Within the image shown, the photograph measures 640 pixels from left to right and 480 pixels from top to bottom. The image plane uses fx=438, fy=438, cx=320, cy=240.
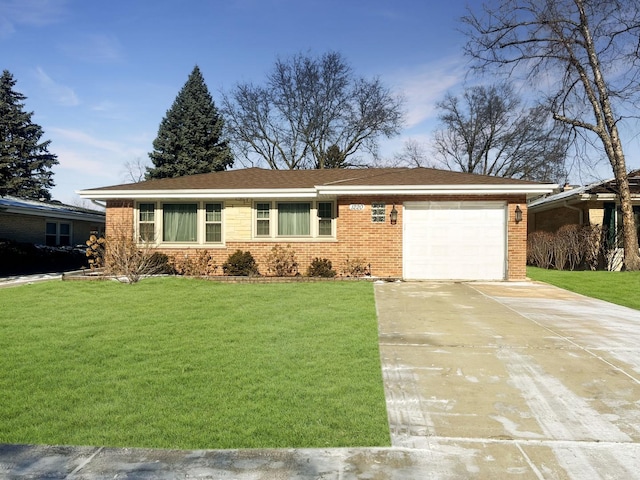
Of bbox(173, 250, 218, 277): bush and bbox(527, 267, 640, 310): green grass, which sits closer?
bbox(527, 267, 640, 310): green grass

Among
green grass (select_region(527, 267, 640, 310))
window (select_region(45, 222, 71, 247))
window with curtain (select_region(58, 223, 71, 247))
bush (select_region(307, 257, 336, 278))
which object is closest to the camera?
green grass (select_region(527, 267, 640, 310))

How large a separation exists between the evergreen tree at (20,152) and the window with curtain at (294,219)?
29.5 metres

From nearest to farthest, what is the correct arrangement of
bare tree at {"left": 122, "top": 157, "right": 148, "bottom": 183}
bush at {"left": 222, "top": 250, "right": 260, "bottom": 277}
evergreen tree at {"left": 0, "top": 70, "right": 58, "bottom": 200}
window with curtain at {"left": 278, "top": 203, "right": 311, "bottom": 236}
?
bush at {"left": 222, "top": 250, "right": 260, "bottom": 277} → window with curtain at {"left": 278, "top": 203, "right": 311, "bottom": 236} → evergreen tree at {"left": 0, "top": 70, "right": 58, "bottom": 200} → bare tree at {"left": 122, "top": 157, "right": 148, "bottom": 183}

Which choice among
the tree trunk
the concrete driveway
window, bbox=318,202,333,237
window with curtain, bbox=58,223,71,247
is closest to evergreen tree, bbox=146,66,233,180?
window with curtain, bbox=58,223,71,247

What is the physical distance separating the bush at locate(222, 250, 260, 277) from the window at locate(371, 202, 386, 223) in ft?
12.9

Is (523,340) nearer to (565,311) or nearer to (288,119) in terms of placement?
(565,311)

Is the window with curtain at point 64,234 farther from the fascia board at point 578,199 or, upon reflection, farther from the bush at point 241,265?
the fascia board at point 578,199

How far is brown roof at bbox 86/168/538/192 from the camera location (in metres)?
13.3

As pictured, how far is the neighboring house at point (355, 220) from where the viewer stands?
12914 mm

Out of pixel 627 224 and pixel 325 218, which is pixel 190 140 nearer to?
pixel 325 218

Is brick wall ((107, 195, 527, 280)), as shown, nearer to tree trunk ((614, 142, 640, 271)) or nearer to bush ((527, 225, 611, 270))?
bush ((527, 225, 611, 270))

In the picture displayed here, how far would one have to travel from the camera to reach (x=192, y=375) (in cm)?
453

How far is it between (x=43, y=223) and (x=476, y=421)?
2242 cm

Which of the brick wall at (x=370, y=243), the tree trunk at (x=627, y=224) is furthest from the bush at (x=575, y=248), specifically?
the brick wall at (x=370, y=243)
